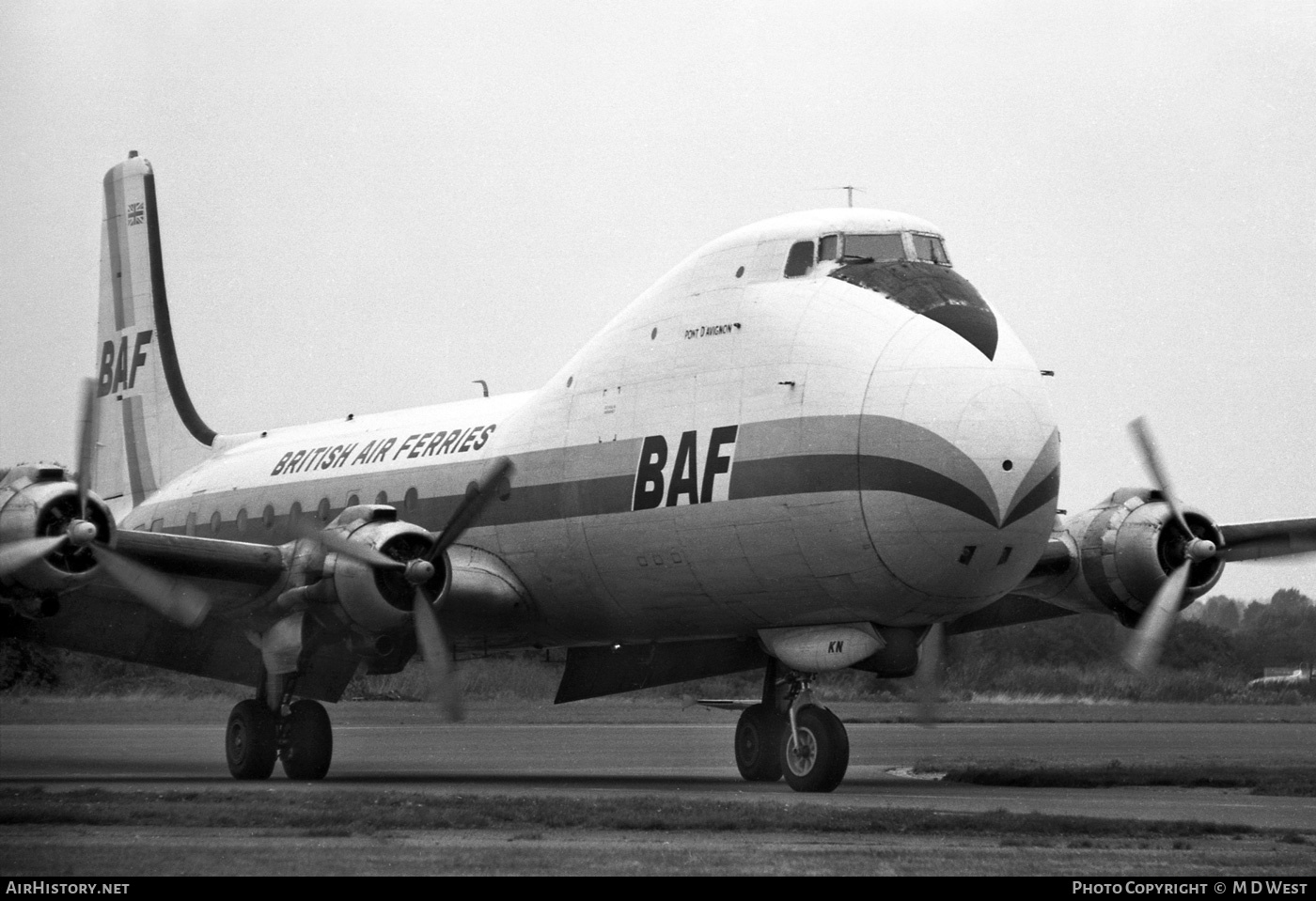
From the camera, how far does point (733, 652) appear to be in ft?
67.7

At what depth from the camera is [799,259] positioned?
60.5 ft

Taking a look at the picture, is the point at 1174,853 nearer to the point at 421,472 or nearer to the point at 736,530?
the point at 736,530

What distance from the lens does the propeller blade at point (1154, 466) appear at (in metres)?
18.9

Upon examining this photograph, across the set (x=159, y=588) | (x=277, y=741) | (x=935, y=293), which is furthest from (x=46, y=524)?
(x=935, y=293)

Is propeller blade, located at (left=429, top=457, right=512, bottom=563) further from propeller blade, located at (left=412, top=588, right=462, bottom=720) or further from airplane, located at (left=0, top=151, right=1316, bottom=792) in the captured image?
propeller blade, located at (left=412, top=588, right=462, bottom=720)

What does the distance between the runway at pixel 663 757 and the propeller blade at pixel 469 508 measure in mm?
2620

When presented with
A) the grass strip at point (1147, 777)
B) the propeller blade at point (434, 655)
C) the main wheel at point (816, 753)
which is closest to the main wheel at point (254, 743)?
the propeller blade at point (434, 655)

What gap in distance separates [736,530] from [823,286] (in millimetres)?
2702

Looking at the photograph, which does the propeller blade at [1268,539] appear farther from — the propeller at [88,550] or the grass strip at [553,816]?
the propeller at [88,550]

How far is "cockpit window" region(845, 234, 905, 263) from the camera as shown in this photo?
18.3 meters

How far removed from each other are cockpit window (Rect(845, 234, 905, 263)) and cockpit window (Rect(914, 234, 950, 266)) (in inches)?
7.6

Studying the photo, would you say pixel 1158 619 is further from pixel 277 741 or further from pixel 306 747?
pixel 277 741

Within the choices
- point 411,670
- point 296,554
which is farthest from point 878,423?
point 411,670
